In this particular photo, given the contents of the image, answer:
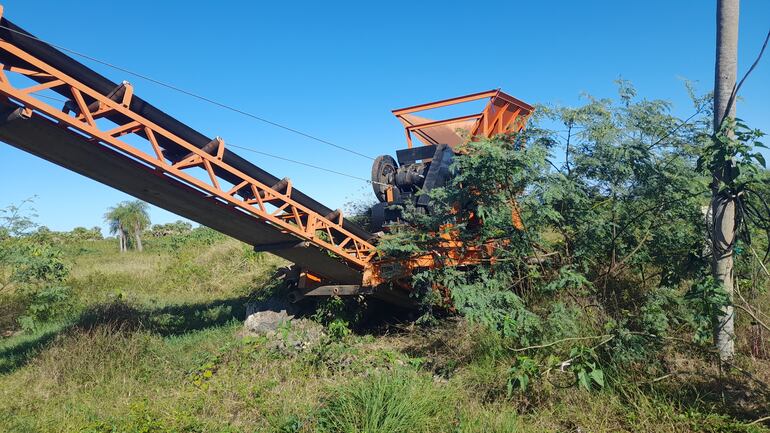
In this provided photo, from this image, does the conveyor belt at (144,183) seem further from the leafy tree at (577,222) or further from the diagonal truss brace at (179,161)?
the leafy tree at (577,222)

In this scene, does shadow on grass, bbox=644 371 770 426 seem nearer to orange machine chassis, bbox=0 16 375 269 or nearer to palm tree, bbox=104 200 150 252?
orange machine chassis, bbox=0 16 375 269

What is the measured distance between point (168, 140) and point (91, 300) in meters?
7.74

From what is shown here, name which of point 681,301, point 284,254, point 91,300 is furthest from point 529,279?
point 91,300

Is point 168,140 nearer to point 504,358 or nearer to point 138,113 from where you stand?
point 138,113

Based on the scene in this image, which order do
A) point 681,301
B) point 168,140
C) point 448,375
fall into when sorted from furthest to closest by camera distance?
1. point 168,140
2. point 448,375
3. point 681,301

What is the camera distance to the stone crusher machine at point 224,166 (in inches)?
194

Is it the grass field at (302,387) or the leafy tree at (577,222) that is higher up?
the leafy tree at (577,222)

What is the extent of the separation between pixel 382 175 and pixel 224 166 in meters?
3.02

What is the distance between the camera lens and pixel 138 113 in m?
5.65

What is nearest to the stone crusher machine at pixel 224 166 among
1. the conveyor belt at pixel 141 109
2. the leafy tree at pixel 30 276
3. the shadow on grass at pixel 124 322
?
the conveyor belt at pixel 141 109

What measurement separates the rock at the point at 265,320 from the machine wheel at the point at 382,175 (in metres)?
2.59

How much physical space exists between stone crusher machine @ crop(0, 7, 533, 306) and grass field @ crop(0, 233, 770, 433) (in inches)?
45.3

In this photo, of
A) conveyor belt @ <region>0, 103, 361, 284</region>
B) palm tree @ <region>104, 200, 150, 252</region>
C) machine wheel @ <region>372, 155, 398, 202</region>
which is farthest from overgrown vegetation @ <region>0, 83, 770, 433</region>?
palm tree @ <region>104, 200, 150, 252</region>

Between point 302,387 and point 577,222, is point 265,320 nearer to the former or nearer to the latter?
point 302,387
